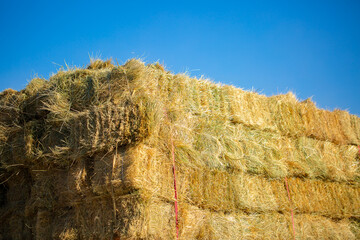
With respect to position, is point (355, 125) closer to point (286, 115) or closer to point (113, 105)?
point (286, 115)

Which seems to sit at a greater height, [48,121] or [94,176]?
[48,121]

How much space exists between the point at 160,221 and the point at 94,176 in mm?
1174

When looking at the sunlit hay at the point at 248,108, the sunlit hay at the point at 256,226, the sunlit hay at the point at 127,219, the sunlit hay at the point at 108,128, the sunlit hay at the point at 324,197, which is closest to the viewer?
the sunlit hay at the point at 127,219

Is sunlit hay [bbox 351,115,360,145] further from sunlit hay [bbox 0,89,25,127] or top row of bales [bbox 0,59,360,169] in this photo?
sunlit hay [bbox 0,89,25,127]

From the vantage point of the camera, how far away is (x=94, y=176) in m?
5.35

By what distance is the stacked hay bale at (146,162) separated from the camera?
5.18 metres

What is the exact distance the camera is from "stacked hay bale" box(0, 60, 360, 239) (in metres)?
5.18

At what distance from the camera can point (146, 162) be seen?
17.2 feet

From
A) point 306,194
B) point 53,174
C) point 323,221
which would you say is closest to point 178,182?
point 53,174

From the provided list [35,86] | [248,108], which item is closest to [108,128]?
[35,86]

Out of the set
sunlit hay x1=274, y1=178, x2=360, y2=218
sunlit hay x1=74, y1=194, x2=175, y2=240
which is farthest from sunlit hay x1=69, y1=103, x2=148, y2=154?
sunlit hay x1=274, y1=178, x2=360, y2=218

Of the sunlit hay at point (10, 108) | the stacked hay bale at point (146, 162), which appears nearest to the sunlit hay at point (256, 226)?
the stacked hay bale at point (146, 162)

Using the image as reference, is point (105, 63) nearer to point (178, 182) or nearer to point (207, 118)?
point (207, 118)

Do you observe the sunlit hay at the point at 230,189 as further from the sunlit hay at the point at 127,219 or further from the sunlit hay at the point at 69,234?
the sunlit hay at the point at 69,234
